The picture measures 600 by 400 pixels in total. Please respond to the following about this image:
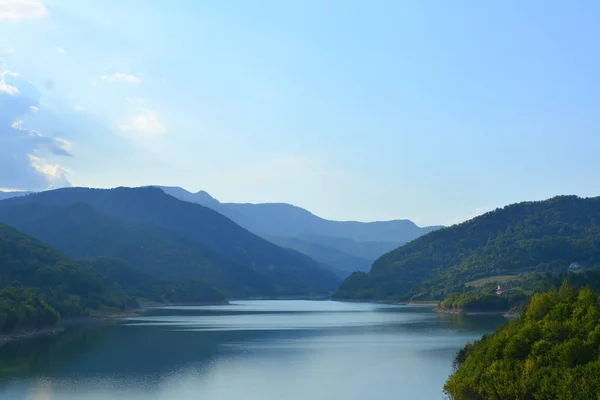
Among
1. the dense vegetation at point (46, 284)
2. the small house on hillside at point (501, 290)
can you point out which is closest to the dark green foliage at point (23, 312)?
the dense vegetation at point (46, 284)

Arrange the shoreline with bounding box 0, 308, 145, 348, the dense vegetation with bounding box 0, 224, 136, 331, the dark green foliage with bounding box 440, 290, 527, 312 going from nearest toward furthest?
1. the shoreline with bounding box 0, 308, 145, 348
2. the dense vegetation with bounding box 0, 224, 136, 331
3. the dark green foliage with bounding box 440, 290, 527, 312

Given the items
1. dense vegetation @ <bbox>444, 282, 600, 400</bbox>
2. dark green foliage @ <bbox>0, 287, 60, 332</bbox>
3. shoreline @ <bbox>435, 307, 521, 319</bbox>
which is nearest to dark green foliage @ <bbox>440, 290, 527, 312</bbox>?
shoreline @ <bbox>435, 307, 521, 319</bbox>

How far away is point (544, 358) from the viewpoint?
46.4m

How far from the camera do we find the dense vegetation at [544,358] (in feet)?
142

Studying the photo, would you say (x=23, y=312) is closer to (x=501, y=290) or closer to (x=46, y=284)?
(x=46, y=284)

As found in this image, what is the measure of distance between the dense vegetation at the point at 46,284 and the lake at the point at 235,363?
288 inches

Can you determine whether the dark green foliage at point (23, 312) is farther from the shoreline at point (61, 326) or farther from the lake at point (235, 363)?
the lake at point (235, 363)

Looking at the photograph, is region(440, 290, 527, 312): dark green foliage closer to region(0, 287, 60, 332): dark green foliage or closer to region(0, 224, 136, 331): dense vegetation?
region(0, 224, 136, 331): dense vegetation

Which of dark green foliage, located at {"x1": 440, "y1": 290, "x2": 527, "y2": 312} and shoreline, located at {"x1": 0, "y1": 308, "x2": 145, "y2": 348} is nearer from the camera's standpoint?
shoreline, located at {"x1": 0, "y1": 308, "x2": 145, "y2": 348}

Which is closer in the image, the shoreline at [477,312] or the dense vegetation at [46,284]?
the dense vegetation at [46,284]

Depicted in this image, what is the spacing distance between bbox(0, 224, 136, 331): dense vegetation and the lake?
7.32 meters

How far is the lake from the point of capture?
6297 cm

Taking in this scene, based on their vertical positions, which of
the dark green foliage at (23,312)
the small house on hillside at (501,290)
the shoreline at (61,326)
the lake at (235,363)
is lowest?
the lake at (235,363)

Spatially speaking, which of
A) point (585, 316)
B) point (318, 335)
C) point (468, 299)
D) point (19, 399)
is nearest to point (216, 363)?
point (19, 399)
